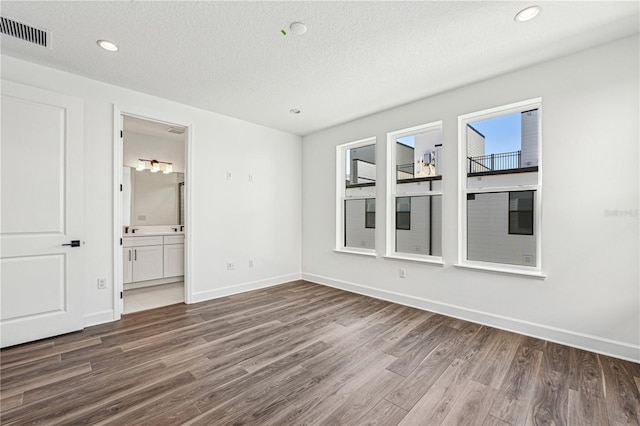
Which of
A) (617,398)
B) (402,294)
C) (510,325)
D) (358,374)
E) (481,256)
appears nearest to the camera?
(617,398)

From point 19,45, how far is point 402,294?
4803 mm

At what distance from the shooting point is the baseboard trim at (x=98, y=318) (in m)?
3.07

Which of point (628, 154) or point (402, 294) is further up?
point (628, 154)

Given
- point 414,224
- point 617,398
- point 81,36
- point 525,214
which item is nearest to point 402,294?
point 414,224

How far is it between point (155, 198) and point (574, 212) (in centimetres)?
611

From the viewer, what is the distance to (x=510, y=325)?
9.62 ft

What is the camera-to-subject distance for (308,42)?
2428 mm

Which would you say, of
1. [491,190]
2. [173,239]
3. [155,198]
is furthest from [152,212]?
[491,190]

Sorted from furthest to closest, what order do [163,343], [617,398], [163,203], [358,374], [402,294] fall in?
[163,203] → [402,294] → [163,343] → [358,374] → [617,398]

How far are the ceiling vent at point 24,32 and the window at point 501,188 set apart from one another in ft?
13.6

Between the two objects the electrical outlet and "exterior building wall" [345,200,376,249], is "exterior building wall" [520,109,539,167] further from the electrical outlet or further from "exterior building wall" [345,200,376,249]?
the electrical outlet

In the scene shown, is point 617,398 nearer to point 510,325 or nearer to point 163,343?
point 510,325

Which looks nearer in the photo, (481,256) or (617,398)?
(617,398)

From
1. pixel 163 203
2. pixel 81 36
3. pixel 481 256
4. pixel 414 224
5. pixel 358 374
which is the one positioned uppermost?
pixel 81 36
